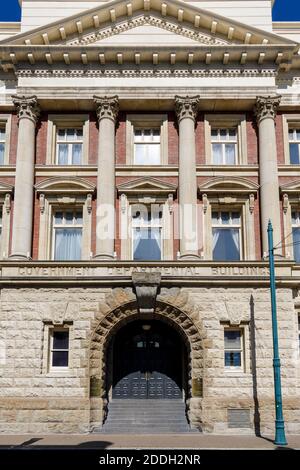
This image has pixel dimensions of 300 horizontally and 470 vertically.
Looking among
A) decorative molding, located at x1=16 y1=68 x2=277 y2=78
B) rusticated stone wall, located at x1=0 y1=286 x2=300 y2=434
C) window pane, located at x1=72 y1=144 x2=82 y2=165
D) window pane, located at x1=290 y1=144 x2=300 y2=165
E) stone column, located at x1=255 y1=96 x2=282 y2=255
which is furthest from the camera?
window pane, located at x1=290 y1=144 x2=300 y2=165

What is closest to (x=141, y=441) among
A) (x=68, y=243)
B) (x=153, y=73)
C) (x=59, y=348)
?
(x=59, y=348)

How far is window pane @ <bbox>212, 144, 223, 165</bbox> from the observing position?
86.4 ft

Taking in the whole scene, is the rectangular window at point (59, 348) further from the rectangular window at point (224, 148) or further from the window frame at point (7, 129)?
the rectangular window at point (224, 148)

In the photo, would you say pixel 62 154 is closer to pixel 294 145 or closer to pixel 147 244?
pixel 147 244

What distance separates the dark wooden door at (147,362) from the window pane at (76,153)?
24.7 ft

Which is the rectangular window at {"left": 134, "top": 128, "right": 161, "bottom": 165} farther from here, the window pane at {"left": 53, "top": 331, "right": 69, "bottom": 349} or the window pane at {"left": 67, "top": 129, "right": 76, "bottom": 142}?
the window pane at {"left": 53, "top": 331, "right": 69, "bottom": 349}

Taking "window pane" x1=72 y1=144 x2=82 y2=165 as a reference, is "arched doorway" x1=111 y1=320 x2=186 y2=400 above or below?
below

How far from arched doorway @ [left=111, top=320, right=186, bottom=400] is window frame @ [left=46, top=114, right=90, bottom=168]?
300 inches

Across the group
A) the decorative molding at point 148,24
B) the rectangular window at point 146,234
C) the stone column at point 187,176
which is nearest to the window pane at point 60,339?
the rectangular window at point 146,234

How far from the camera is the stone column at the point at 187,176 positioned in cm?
2430

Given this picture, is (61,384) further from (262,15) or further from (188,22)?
(262,15)

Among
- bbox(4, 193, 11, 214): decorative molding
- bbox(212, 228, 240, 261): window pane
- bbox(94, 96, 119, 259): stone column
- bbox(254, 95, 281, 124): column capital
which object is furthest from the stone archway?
bbox(254, 95, 281, 124): column capital

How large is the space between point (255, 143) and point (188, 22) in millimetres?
6157

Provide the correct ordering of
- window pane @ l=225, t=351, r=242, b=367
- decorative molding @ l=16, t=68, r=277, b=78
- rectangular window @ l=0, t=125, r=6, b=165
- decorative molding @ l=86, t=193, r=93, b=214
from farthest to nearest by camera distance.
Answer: rectangular window @ l=0, t=125, r=6, b=165
decorative molding @ l=16, t=68, r=277, b=78
decorative molding @ l=86, t=193, r=93, b=214
window pane @ l=225, t=351, r=242, b=367
